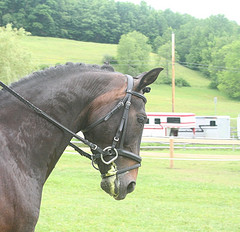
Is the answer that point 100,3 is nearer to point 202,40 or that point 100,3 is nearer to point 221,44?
point 202,40

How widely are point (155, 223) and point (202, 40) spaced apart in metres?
108

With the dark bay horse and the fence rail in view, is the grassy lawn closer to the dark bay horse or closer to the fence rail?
the fence rail

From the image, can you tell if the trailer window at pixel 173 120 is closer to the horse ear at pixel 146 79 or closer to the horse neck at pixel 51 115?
the horse ear at pixel 146 79

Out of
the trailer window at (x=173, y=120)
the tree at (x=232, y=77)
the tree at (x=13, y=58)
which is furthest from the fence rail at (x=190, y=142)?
the tree at (x=232, y=77)

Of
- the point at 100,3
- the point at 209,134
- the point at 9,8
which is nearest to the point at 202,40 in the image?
the point at 100,3

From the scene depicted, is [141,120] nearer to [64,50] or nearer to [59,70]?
[59,70]

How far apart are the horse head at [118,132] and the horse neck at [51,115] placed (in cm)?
12

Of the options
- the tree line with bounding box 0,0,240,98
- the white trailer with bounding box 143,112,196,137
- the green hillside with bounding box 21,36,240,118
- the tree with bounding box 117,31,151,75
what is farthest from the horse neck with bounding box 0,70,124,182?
the tree line with bounding box 0,0,240,98

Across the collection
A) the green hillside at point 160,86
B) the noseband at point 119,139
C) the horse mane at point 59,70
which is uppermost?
the horse mane at point 59,70

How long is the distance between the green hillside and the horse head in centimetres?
3959

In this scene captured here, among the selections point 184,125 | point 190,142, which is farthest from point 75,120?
point 184,125

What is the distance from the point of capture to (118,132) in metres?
2.96

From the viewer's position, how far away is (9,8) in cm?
10500

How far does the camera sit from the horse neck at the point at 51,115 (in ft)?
9.20
